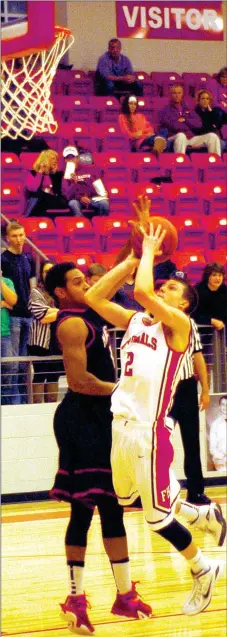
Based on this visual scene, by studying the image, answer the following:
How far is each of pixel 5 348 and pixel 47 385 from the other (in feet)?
3.36

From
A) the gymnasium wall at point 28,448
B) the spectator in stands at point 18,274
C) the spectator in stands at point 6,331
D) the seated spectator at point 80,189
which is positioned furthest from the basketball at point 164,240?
the gymnasium wall at point 28,448

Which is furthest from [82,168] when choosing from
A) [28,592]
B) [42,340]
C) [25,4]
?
[28,592]

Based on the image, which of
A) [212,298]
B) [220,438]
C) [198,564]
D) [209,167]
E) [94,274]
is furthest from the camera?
[209,167]

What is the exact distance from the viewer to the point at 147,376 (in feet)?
9.08

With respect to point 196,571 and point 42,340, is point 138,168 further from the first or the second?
point 196,571

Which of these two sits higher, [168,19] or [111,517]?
[168,19]

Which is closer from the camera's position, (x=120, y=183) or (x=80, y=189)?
(x=80, y=189)

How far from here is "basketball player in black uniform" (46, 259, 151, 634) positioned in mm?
2895

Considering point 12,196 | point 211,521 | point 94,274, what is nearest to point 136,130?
point 12,196

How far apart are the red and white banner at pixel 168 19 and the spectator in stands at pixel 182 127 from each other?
5.45ft

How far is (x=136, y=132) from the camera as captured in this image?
18.1ft

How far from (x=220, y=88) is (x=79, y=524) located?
452cm

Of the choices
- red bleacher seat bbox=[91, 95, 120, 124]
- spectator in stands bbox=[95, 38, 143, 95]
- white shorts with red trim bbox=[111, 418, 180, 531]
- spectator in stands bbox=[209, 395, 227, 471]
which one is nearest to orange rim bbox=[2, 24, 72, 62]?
spectator in stands bbox=[95, 38, 143, 95]

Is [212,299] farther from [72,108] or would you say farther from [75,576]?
[75,576]
